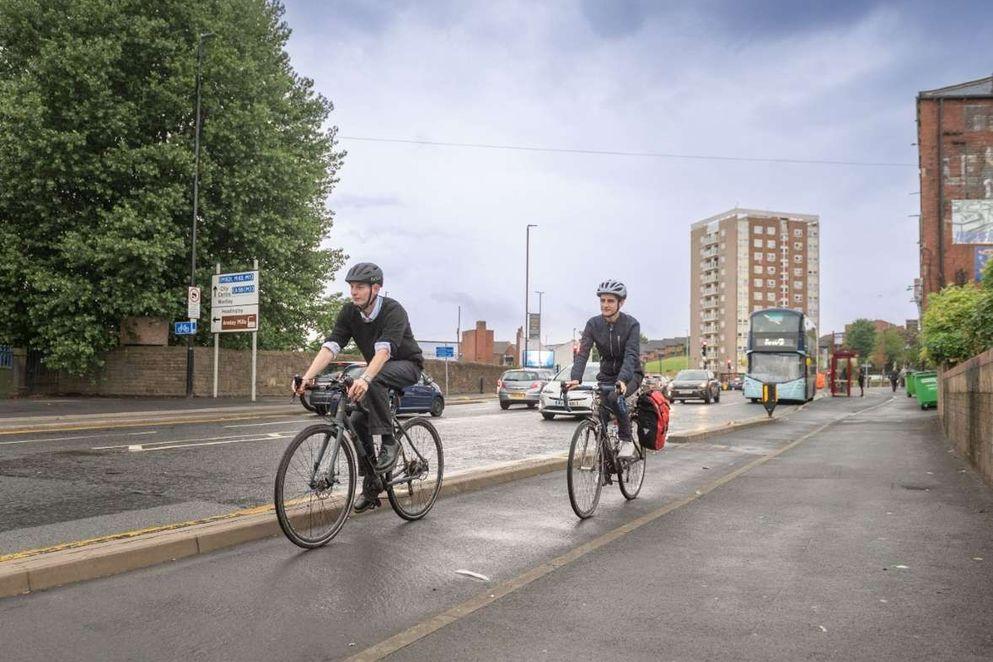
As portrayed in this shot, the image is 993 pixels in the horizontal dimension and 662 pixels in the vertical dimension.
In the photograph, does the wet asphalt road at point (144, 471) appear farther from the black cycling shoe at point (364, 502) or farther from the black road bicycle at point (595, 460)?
the black road bicycle at point (595, 460)

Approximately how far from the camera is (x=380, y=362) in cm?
558

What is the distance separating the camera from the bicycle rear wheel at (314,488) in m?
5.14

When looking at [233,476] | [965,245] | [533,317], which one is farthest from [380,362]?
[533,317]

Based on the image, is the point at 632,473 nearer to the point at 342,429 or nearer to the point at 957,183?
the point at 342,429

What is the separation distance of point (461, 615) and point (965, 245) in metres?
47.6

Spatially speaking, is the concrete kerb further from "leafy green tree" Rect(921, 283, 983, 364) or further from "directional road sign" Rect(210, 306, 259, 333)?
"directional road sign" Rect(210, 306, 259, 333)

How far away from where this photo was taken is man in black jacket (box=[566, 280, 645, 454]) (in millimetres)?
7113

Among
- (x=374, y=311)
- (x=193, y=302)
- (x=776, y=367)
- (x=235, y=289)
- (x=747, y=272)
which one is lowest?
(x=776, y=367)

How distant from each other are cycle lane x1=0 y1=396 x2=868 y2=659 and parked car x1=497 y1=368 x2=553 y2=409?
67.3ft

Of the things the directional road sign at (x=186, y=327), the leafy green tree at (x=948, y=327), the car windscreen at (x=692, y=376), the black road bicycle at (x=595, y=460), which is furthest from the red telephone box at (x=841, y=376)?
the black road bicycle at (x=595, y=460)

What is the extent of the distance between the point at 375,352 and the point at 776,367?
3215 centimetres

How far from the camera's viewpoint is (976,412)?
1040cm

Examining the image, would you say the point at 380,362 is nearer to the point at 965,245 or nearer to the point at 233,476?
the point at 233,476

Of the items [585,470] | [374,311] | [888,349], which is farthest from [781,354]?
[888,349]
